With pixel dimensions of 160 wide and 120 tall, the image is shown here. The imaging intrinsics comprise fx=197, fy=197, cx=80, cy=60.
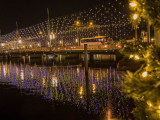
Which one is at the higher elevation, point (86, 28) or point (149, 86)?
point (86, 28)

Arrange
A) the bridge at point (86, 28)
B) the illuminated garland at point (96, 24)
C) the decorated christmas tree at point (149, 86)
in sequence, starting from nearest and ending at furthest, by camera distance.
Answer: the decorated christmas tree at point (149, 86), the bridge at point (86, 28), the illuminated garland at point (96, 24)

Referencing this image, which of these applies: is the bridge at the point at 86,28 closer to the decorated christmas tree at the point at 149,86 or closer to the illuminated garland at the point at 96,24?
the illuminated garland at the point at 96,24

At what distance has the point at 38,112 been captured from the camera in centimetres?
948

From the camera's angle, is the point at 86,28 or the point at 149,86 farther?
the point at 86,28

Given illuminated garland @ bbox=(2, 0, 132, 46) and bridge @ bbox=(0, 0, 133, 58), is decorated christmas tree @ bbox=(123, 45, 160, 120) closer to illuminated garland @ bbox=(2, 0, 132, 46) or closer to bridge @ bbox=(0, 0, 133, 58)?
bridge @ bbox=(0, 0, 133, 58)

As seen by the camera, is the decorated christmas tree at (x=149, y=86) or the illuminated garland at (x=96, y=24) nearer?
the decorated christmas tree at (x=149, y=86)

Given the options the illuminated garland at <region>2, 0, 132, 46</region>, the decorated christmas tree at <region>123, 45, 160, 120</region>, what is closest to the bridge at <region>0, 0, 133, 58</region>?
the illuminated garland at <region>2, 0, 132, 46</region>

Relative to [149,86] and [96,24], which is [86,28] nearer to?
[96,24]

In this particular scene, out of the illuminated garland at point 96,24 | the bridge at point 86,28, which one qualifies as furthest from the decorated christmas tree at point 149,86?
the illuminated garland at point 96,24

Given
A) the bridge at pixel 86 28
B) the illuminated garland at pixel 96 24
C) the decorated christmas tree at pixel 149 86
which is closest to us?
the decorated christmas tree at pixel 149 86

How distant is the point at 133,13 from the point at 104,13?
44.4 m

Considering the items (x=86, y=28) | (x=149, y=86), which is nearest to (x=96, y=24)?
(x=86, y=28)

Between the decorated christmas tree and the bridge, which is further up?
the bridge

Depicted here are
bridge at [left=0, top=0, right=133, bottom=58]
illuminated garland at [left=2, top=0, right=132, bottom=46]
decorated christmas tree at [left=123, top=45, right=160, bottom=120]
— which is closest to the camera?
decorated christmas tree at [left=123, top=45, right=160, bottom=120]
